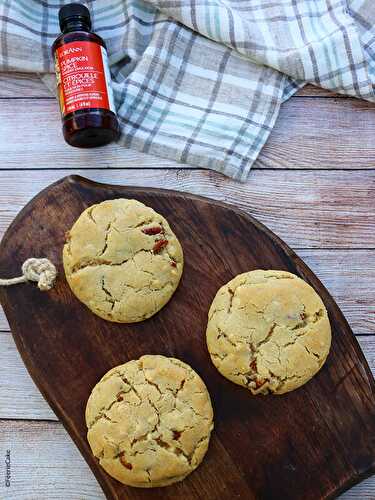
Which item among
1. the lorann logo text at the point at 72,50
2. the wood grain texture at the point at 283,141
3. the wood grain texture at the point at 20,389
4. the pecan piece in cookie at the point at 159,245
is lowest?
the wood grain texture at the point at 20,389

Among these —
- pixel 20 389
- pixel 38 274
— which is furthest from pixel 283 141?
pixel 20 389

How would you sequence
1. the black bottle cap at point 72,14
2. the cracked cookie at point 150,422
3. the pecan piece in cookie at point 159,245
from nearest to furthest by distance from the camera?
the cracked cookie at point 150,422 → the pecan piece in cookie at point 159,245 → the black bottle cap at point 72,14

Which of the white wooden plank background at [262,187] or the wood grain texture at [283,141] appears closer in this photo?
the white wooden plank background at [262,187]

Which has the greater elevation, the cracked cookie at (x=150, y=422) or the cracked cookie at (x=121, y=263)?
the cracked cookie at (x=121, y=263)

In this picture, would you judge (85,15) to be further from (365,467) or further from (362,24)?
(365,467)

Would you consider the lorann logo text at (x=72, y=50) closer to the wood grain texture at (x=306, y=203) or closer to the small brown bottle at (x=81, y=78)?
the small brown bottle at (x=81, y=78)

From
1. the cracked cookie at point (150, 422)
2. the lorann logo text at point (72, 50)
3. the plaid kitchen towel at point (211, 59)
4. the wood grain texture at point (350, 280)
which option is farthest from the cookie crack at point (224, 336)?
the lorann logo text at point (72, 50)

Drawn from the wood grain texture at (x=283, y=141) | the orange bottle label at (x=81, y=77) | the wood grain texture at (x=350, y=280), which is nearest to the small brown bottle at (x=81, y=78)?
the orange bottle label at (x=81, y=77)

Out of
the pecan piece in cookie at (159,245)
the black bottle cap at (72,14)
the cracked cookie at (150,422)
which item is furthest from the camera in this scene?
the black bottle cap at (72,14)
